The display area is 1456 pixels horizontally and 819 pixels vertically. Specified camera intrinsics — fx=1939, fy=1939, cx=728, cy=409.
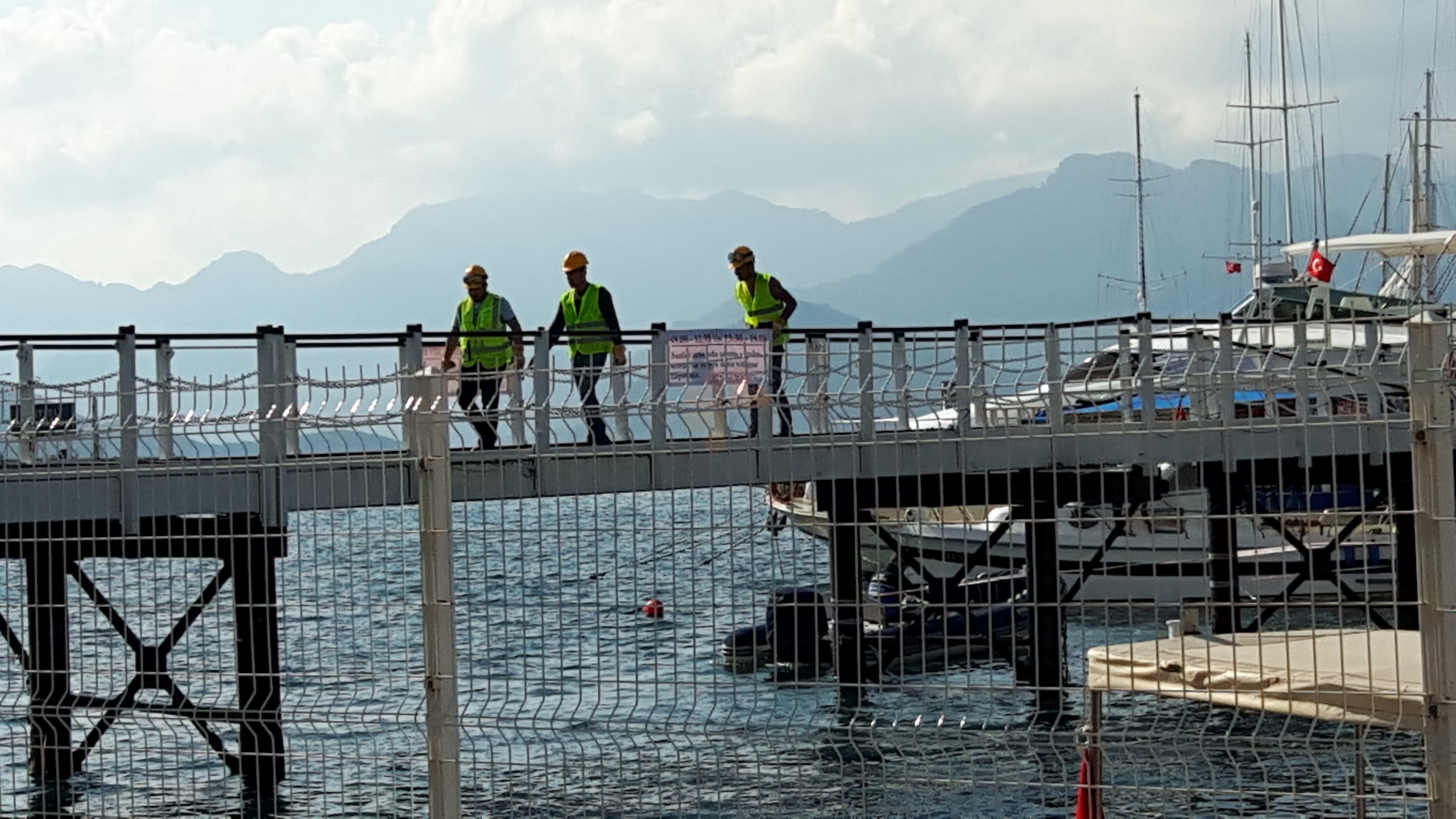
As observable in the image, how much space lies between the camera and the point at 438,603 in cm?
589

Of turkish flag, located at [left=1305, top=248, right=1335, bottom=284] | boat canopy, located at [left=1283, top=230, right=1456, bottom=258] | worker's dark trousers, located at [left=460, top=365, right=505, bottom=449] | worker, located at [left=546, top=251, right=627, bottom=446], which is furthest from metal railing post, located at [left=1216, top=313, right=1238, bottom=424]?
turkish flag, located at [left=1305, top=248, right=1335, bottom=284]

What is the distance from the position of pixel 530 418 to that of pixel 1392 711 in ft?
8.79

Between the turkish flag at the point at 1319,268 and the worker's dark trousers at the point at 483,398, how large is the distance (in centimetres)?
1769

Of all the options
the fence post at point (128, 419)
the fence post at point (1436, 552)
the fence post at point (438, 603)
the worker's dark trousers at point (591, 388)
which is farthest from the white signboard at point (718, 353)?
the fence post at point (1436, 552)

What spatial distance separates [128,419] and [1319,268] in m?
23.0

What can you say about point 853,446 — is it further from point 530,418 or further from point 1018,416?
point 1018,416

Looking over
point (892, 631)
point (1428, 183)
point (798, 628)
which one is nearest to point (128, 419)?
point (798, 628)

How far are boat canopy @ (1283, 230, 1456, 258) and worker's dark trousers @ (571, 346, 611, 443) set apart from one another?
16439mm

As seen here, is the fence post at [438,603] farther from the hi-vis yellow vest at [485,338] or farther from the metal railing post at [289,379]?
the hi-vis yellow vest at [485,338]

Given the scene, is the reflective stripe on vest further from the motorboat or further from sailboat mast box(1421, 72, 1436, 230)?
sailboat mast box(1421, 72, 1436, 230)

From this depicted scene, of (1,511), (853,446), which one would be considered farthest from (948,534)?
(853,446)

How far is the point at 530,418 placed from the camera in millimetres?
6074

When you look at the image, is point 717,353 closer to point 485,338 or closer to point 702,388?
point 485,338

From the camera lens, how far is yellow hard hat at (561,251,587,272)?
55.2 ft
